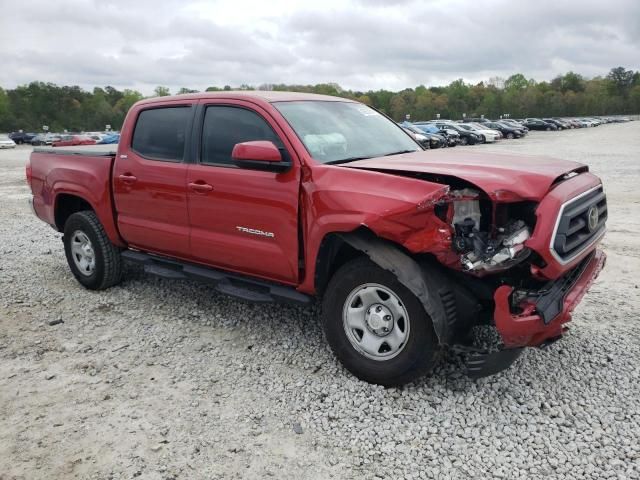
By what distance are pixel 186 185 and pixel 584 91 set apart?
127880mm

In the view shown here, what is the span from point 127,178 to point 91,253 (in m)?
1.14

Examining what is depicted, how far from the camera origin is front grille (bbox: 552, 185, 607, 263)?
299cm

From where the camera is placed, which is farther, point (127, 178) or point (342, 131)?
point (127, 178)

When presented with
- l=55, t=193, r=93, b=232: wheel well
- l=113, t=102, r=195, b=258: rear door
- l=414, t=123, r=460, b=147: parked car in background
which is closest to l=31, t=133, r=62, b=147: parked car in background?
l=414, t=123, r=460, b=147: parked car in background

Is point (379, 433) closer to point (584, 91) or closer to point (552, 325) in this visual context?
point (552, 325)

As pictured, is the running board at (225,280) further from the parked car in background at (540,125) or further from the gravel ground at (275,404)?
the parked car in background at (540,125)

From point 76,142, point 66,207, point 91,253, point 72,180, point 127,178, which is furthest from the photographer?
point 76,142

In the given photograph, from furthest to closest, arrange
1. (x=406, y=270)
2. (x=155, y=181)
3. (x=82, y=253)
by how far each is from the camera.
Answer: (x=82, y=253), (x=155, y=181), (x=406, y=270)

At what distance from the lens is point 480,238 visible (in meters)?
3.14

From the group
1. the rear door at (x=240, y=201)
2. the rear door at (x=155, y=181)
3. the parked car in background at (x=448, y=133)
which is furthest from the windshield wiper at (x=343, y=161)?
the parked car in background at (x=448, y=133)

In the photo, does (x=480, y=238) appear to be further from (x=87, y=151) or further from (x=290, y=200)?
(x=87, y=151)

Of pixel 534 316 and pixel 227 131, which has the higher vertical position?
pixel 227 131

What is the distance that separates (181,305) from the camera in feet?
17.0

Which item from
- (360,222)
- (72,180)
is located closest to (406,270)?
(360,222)
